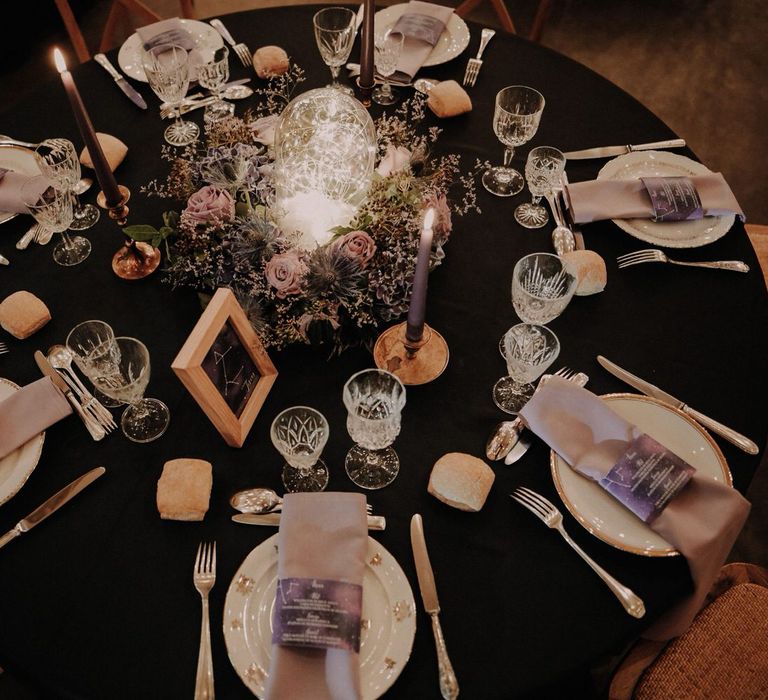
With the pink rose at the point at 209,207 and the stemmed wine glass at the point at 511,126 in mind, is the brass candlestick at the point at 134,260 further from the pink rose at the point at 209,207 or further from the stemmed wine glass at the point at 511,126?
the stemmed wine glass at the point at 511,126

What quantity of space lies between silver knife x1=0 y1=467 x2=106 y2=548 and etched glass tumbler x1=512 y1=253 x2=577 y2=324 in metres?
0.94

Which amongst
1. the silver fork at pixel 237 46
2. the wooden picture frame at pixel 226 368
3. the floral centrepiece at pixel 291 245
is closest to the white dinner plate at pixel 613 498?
the floral centrepiece at pixel 291 245

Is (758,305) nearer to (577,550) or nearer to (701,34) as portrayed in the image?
(577,550)

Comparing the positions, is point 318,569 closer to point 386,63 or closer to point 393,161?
point 393,161

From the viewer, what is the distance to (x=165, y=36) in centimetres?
206

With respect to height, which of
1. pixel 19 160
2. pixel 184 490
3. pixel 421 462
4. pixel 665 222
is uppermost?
pixel 665 222

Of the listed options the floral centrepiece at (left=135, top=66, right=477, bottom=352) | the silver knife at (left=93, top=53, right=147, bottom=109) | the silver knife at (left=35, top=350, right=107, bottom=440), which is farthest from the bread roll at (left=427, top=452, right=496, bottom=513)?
the silver knife at (left=93, top=53, right=147, bottom=109)

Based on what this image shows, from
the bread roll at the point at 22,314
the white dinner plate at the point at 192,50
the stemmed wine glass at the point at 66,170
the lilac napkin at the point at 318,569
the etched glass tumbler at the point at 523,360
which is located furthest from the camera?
the white dinner plate at the point at 192,50

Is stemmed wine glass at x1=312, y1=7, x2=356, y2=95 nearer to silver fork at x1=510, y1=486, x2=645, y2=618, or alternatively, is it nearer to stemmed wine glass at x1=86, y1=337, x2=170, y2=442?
stemmed wine glass at x1=86, y1=337, x2=170, y2=442

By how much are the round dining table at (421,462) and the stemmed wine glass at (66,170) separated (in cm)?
5

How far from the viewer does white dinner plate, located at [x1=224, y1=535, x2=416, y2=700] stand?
1130mm

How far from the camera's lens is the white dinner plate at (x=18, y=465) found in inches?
52.2

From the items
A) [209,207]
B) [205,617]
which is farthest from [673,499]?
[209,207]

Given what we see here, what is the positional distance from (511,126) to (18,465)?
1.42 meters
